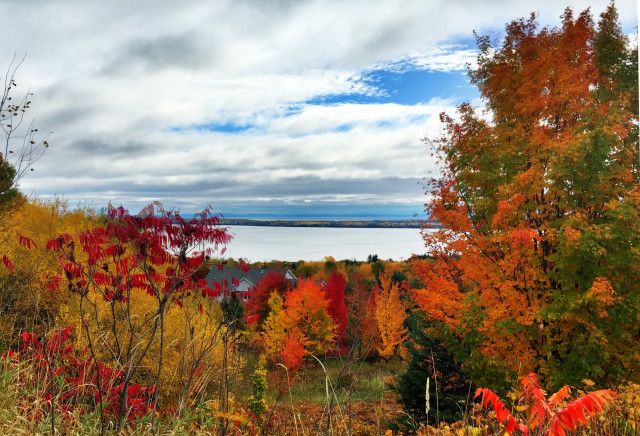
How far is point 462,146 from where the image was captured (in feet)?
53.1

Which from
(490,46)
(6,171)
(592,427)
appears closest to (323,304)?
(6,171)

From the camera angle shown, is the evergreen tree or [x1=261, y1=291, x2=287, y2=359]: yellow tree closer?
the evergreen tree

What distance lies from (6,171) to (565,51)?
2242 centimetres

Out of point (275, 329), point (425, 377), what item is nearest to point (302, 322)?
point (275, 329)

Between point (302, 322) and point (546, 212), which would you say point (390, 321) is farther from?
point (546, 212)

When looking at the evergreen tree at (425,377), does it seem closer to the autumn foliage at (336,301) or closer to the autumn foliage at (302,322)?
the autumn foliage at (302,322)

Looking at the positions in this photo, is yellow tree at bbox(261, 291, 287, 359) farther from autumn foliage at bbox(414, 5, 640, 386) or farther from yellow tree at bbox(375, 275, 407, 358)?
autumn foliage at bbox(414, 5, 640, 386)

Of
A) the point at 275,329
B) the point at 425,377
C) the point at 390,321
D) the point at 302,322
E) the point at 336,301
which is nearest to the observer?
the point at 425,377

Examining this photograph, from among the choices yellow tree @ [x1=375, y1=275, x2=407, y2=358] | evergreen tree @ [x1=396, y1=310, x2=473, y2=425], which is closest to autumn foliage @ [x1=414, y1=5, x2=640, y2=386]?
evergreen tree @ [x1=396, y1=310, x2=473, y2=425]

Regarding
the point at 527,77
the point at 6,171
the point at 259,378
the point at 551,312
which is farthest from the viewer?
the point at 6,171

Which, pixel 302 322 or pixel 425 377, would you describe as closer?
pixel 425 377

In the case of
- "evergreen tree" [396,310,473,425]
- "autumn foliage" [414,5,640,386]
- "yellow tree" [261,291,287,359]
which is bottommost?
"yellow tree" [261,291,287,359]

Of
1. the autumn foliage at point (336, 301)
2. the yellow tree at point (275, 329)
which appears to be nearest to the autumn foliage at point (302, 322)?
the yellow tree at point (275, 329)

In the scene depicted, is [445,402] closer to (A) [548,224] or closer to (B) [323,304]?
(A) [548,224]
